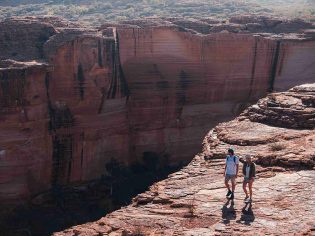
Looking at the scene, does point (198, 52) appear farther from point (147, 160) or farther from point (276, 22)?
point (276, 22)

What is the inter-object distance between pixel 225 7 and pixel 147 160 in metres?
43.8

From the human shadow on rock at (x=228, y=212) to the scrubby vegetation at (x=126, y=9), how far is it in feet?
162

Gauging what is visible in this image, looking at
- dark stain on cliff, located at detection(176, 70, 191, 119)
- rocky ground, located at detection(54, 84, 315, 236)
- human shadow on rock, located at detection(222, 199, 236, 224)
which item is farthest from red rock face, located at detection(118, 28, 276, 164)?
human shadow on rock, located at detection(222, 199, 236, 224)

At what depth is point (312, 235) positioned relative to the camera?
9.77 metres

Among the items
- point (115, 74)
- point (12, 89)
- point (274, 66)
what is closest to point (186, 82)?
point (115, 74)

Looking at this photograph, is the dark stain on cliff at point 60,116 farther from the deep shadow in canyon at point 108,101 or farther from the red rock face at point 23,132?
the red rock face at point 23,132

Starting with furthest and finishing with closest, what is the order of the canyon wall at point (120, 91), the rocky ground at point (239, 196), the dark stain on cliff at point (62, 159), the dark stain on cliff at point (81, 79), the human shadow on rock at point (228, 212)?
the dark stain on cliff at point (81, 79) < the dark stain on cliff at point (62, 159) < the canyon wall at point (120, 91) < the human shadow on rock at point (228, 212) < the rocky ground at point (239, 196)

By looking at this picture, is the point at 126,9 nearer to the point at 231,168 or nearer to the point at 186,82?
the point at 186,82

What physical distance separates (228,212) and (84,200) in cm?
1544

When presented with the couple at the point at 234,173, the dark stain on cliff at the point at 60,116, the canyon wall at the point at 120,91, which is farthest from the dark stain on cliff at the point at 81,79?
the couple at the point at 234,173

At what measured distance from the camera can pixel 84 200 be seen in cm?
2581

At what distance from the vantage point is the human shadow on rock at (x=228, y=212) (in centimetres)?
1100

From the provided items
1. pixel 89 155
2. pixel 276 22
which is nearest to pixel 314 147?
pixel 89 155

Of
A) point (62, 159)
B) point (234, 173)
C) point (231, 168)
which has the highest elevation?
point (231, 168)
